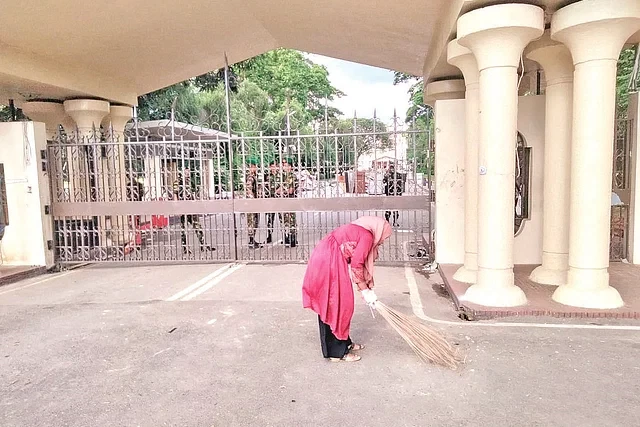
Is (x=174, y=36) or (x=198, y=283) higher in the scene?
(x=174, y=36)

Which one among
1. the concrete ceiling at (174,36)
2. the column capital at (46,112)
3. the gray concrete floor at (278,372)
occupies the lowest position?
the gray concrete floor at (278,372)

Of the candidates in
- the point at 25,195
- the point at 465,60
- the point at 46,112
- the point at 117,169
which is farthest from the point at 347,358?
the point at 46,112

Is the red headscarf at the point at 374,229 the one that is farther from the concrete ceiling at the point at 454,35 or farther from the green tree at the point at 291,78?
the green tree at the point at 291,78

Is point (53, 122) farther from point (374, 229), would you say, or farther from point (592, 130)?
point (592, 130)

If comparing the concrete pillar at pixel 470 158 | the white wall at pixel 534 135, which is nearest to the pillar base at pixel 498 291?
the concrete pillar at pixel 470 158

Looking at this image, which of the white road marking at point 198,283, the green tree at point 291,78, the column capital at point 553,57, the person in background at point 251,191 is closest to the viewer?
the column capital at point 553,57

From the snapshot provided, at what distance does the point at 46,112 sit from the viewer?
937 centimetres

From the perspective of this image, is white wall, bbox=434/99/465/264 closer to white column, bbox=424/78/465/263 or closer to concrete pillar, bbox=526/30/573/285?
white column, bbox=424/78/465/263

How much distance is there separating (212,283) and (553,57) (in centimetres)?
529

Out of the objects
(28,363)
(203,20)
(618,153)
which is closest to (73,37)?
(203,20)

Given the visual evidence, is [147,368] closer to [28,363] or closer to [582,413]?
[28,363]

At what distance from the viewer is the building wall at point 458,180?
22.0 ft

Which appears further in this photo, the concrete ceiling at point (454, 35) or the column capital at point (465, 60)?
the column capital at point (465, 60)

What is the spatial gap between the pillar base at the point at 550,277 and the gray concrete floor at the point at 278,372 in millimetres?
1292
